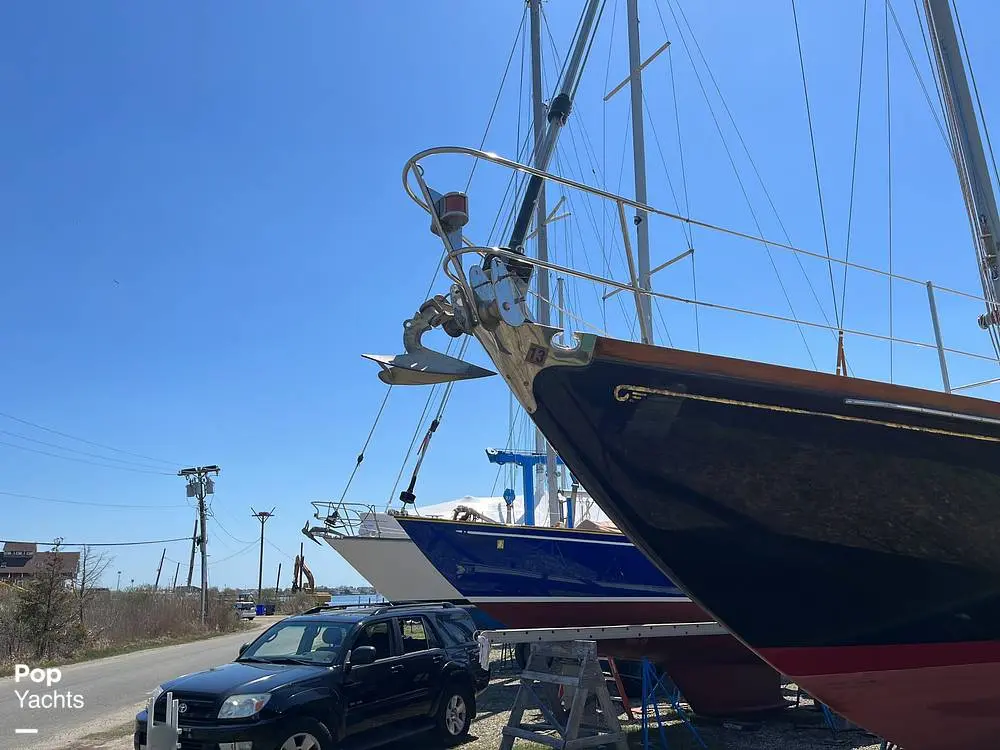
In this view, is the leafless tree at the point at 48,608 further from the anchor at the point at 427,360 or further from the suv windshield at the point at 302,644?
the anchor at the point at 427,360

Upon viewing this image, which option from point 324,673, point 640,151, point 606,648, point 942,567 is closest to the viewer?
point 942,567

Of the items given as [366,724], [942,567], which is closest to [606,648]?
[366,724]

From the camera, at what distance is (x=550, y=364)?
4.53 meters

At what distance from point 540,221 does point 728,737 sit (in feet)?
32.5

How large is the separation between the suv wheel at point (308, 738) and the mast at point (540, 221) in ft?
19.7

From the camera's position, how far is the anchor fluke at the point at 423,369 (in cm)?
470

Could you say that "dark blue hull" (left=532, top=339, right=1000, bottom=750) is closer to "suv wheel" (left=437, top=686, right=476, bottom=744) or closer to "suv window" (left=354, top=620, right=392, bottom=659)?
"suv window" (left=354, top=620, right=392, bottom=659)

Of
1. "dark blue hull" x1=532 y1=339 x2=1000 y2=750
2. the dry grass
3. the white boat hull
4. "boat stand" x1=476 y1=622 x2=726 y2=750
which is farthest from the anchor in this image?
the dry grass

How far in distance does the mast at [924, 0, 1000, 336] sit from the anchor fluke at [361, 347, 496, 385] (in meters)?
4.57

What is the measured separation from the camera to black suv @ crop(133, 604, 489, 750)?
18.6 ft

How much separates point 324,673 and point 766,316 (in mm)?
4760

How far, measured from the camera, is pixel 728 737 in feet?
24.7

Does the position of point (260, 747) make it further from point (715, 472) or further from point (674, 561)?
point (715, 472)

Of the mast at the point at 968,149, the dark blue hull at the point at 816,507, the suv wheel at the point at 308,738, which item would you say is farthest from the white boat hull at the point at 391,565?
the mast at the point at 968,149
